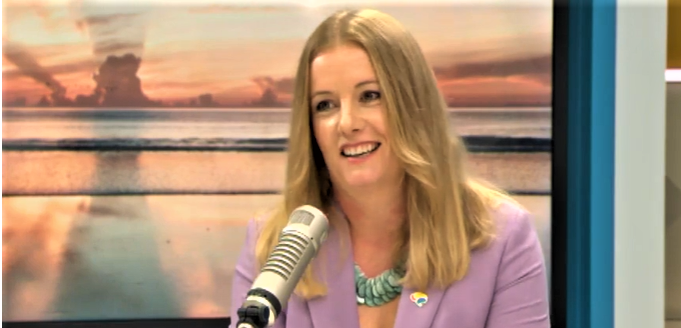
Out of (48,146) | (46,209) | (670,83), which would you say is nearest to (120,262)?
(46,209)

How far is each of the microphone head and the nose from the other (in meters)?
0.38

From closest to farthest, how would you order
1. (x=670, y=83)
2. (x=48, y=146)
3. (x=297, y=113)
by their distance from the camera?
(x=297, y=113)
(x=670, y=83)
(x=48, y=146)

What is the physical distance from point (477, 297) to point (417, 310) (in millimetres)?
103

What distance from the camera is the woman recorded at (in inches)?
42.4

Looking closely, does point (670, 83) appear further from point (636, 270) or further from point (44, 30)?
point (44, 30)

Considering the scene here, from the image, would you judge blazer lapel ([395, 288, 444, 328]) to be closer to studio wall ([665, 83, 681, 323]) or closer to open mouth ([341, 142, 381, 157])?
open mouth ([341, 142, 381, 157])

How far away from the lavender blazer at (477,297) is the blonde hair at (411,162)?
0.02 metres

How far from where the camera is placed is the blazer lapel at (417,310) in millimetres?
1104

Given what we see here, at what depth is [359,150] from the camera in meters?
1.07

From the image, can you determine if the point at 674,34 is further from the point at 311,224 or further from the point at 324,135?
the point at 311,224

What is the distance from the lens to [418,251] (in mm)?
1142

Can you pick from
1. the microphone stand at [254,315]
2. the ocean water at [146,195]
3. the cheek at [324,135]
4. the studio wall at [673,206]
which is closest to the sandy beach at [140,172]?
the ocean water at [146,195]

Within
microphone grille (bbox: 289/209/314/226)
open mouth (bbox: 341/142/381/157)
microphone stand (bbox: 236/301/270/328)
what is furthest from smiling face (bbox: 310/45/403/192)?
microphone stand (bbox: 236/301/270/328)

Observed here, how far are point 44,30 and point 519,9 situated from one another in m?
1.11
